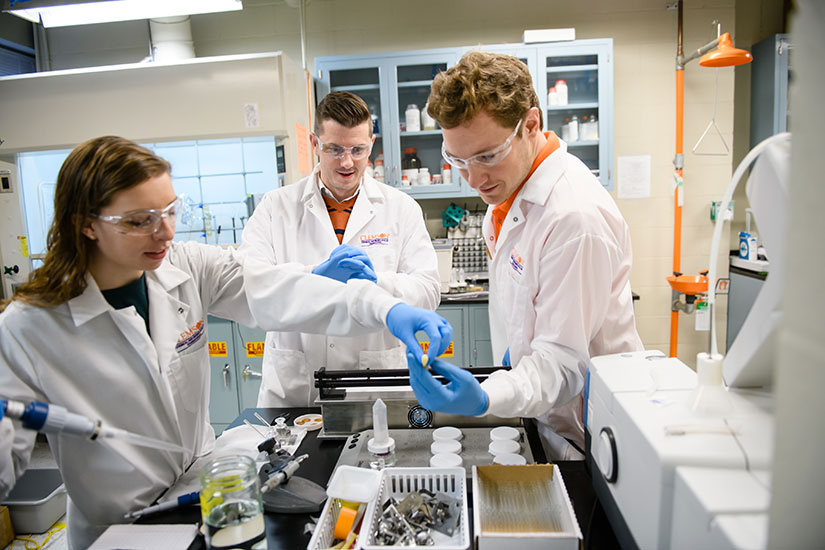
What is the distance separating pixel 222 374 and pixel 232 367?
2.9 inches

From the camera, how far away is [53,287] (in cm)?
100

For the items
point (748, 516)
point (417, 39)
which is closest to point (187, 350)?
point (748, 516)

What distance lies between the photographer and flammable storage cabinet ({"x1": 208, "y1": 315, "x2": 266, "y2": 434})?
306 cm

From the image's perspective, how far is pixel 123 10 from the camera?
2.45 metres

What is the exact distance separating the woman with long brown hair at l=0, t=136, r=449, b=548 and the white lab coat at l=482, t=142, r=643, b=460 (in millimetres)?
265

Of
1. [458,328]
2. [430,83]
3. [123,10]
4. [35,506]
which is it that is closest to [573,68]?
[430,83]

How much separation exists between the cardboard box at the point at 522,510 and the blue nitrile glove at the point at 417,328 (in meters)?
0.27

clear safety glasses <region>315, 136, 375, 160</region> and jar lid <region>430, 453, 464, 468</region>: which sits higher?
clear safety glasses <region>315, 136, 375, 160</region>

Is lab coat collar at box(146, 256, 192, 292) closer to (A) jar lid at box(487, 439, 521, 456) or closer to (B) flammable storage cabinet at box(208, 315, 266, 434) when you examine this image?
(A) jar lid at box(487, 439, 521, 456)

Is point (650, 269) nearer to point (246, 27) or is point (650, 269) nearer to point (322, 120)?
point (322, 120)

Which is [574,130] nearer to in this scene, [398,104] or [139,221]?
[398,104]

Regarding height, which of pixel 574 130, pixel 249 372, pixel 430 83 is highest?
pixel 430 83

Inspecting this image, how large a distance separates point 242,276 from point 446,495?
2.74ft

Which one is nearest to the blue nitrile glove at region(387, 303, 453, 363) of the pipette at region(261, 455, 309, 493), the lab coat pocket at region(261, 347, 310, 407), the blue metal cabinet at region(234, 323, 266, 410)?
the pipette at region(261, 455, 309, 493)
